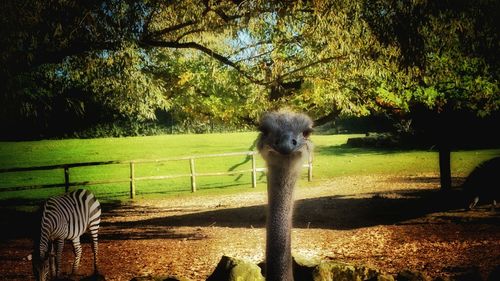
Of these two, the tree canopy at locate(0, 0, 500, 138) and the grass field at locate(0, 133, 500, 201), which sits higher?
the tree canopy at locate(0, 0, 500, 138)

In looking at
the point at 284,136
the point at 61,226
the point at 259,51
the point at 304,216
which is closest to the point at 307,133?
the point at 284,136

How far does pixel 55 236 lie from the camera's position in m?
5.61

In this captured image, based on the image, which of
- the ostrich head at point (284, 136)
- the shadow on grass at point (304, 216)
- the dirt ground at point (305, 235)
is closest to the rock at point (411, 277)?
the dirt ground at point (305, 235)

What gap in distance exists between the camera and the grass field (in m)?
17.2

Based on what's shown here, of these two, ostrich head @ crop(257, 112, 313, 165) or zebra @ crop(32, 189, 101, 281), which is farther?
zebra @ crop(32, 189, 101, 281)

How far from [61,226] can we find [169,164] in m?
19.4

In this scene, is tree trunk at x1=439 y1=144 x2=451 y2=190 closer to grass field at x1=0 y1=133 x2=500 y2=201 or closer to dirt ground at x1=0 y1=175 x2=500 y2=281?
dirt ground at x1=0 y1=175 x2=500 y2=281

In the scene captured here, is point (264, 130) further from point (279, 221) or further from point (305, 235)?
point (305, 235)

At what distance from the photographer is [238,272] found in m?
3.28

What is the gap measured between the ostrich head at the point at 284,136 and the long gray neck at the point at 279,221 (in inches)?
4.0

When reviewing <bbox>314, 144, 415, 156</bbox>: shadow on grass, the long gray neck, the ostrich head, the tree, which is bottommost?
<bbox>314, 144, 415, 156</bbox>: shadow on grass

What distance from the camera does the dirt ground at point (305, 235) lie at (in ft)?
21.5

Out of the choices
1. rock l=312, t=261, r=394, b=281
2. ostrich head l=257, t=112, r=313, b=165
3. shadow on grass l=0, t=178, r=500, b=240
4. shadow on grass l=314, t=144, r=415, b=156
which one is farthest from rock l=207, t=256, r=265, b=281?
shadow on grass l=314, t=144, r=415, b=156

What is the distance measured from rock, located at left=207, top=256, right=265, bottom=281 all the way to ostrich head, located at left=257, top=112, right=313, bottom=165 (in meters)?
1.49
